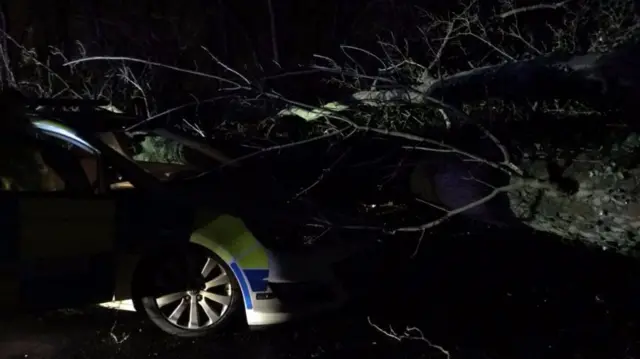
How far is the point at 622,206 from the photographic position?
182 inches

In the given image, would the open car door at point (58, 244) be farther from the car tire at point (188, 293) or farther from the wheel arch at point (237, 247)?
the wheel arch at point (237, 247)

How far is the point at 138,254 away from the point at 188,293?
420 millimetres

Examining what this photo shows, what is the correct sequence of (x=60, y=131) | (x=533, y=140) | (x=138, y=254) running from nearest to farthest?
(x=138, y=254) → (x=60, y=131) → (x=533, y=140)

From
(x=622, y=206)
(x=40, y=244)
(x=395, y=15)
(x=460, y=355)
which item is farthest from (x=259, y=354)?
(x=395, y=15)

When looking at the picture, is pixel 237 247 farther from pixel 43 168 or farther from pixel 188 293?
pixel 43 168

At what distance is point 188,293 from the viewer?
193 inches

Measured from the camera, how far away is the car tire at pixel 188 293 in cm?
482

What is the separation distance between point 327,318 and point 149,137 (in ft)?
6.61

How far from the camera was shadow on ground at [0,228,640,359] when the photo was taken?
15.1 feet

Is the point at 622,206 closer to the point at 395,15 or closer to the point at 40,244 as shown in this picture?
Answer: the point at 40,244

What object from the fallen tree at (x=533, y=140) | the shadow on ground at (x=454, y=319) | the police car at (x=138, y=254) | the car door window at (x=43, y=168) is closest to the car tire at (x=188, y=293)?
the police car at (x=138, y=254)

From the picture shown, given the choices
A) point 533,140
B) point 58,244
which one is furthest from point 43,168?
point 533,140

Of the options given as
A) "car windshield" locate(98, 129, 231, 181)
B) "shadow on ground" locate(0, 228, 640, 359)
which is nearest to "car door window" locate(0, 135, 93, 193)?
"car windshield" locate(98, 129, 231, 181)

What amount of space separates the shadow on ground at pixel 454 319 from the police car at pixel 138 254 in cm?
23
